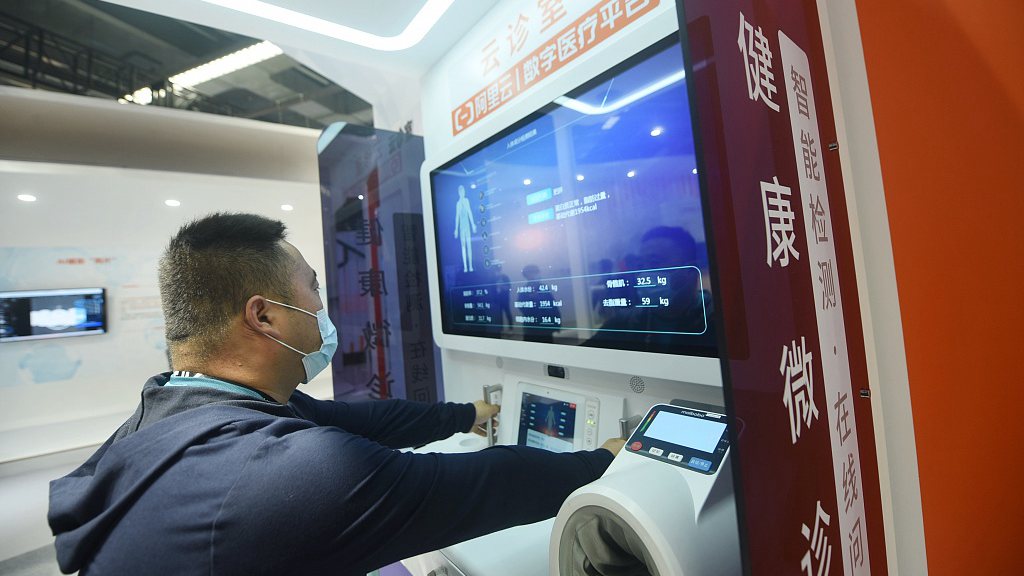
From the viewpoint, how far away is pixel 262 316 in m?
1.17

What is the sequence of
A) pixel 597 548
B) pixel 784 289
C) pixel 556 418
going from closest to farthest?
pixel 784 289, pixel 597 548, pixel 556 418

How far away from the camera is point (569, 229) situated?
1.45 metres

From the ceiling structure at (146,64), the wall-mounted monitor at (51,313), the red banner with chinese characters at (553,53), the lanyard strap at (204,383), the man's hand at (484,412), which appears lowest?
the man's hand at (484,412)

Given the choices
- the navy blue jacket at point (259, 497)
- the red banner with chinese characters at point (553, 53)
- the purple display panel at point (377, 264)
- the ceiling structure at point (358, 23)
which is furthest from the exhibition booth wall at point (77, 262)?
the navy blue jacket at point (259, 497)

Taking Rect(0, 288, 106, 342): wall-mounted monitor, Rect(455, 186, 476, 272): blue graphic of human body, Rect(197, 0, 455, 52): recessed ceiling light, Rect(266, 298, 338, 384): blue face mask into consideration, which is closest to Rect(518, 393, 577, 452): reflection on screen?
Rect(455, 186, 476, 272): blue graphic of human body

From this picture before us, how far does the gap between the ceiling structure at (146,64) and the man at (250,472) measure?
300 cm

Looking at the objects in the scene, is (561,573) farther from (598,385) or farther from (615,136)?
(615,136)

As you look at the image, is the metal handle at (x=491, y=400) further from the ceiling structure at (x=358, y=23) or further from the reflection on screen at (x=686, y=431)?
the ceiling structure at (x=358, y=23)

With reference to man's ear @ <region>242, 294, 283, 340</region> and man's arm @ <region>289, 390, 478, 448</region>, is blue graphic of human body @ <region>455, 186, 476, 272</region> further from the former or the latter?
man's ear @ <region>242, 294, 283, 340</region>

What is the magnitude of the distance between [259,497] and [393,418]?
3.24 ft

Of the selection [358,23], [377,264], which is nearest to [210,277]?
[358,23]

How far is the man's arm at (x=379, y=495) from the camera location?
774 mm

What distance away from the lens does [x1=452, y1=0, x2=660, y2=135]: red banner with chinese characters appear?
56.7 inches

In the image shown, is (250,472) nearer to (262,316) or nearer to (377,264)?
(262,316)
